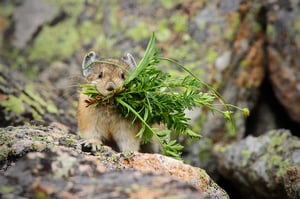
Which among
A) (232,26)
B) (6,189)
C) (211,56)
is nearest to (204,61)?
(211,56)

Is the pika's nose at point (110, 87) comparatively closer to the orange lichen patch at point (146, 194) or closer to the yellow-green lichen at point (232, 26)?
the orange lichen patch at point (146, 194)

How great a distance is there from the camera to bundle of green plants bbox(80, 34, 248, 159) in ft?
18.9

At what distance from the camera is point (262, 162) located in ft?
26.1

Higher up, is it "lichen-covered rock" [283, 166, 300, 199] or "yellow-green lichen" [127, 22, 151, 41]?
"yellow-green lichen" [127, 22, 151, 41]

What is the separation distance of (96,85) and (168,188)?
288 centimetres

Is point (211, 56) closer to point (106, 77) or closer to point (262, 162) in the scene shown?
point (262, 162)

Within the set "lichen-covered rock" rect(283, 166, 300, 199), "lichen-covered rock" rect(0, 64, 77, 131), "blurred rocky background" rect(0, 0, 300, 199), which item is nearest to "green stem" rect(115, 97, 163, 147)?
"lichen-covered rock" rect(283, 166, 300, 199)

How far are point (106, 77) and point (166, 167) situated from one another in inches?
61.4

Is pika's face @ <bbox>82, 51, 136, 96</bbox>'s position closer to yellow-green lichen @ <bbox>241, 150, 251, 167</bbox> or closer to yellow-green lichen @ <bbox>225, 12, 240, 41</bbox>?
yellow-green lichen @ <bbox>241, 150, 251, 167</bbox>

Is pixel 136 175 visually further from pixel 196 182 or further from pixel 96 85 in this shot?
pixel 96 85

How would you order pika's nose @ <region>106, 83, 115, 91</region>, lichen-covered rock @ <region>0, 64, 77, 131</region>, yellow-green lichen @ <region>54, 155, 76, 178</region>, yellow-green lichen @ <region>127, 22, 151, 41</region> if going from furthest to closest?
yellow-green lichen @ <region>127, 22, 151, 41</region> → lichen-covered rock @ <region>0, 64, 77, 131</region> → pika's nose @ <region>106, 83, 115, 91</region> → yellow-green lichen @ <region>54, 155, 76, 178</region>

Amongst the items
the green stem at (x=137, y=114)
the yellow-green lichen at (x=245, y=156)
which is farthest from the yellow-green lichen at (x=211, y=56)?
the green stem at (x=137, y=114)

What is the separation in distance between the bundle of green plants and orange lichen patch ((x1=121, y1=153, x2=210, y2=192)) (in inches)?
16.8

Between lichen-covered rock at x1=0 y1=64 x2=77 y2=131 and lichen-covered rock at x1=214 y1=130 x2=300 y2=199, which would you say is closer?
lichen-covered rock at x1=214 y1=130 x2=300 y2=199
